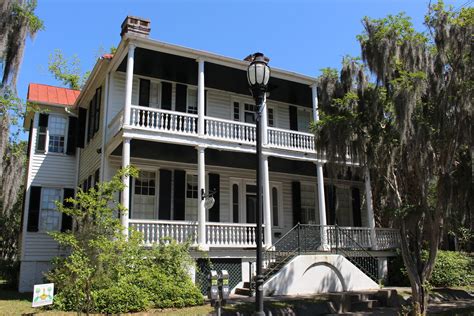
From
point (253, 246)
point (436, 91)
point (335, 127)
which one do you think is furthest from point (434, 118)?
point (253, 246)

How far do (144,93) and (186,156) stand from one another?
2.89 m

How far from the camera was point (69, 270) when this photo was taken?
25.0 feet

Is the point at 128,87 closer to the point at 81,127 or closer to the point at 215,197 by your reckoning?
the point at 215,197

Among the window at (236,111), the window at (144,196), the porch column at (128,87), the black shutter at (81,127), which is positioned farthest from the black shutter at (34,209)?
the window at (236,111)

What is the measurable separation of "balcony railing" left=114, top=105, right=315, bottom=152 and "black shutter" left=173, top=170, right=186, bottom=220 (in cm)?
208

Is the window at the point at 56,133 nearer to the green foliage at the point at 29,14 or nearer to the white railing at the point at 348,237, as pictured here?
the green foliage at the point at 29,14

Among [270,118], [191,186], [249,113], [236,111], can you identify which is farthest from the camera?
[270,118]

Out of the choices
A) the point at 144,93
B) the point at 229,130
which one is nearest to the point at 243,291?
the point at 229,130

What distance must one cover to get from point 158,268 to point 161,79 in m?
7.79

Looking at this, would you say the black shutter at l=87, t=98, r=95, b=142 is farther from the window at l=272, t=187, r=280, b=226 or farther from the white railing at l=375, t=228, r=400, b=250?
the white railing at l=375, t=228, r=400, b=250

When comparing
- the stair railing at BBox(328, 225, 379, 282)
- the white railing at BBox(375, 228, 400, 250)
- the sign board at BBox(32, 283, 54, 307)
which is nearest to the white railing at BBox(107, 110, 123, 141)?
the sign board at BBox(32, 283, 54, 307)

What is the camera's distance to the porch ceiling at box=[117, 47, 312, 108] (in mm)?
15242

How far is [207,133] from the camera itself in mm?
15031

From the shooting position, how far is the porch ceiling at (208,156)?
49.5 feet
